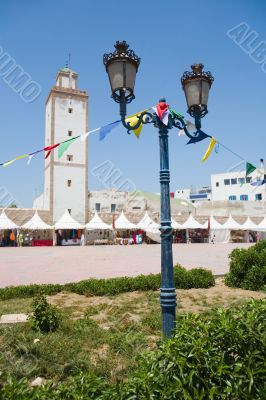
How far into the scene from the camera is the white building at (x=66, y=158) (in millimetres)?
40094

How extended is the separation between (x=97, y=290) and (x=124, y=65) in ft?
19.4

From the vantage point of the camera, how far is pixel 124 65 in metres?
4.30

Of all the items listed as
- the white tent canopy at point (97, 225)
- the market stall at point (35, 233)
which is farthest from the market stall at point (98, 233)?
the market stall at point (35, 233)

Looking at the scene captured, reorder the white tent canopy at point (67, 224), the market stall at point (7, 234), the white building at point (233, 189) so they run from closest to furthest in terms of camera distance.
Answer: the market stall at point (7, 234) < the white tent canopy at point (67, 224) < the white building at point (233, 189)

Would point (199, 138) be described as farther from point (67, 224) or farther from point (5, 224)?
point (67, 224)

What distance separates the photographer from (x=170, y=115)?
4.75m

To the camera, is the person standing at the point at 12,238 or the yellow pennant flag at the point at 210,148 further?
the person standing at the point at 12,238

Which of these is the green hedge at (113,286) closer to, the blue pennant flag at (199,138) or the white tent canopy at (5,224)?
the blue pennant flag at (199,138)

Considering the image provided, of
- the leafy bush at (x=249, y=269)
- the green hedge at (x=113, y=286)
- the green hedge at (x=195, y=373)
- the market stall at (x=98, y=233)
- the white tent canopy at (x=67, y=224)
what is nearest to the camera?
the green hedge at (x=195, y=373)

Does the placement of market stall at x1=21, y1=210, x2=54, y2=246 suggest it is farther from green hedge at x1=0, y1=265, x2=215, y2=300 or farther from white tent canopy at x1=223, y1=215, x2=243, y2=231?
green hedge at x1=0, y1=265, x2=215, y2=300

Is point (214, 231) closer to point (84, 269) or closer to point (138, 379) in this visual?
point (84, 269)

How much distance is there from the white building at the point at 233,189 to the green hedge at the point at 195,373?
59.6 m

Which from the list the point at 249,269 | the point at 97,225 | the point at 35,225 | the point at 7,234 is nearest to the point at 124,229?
the point at 97,225

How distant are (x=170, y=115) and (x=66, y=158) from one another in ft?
123
